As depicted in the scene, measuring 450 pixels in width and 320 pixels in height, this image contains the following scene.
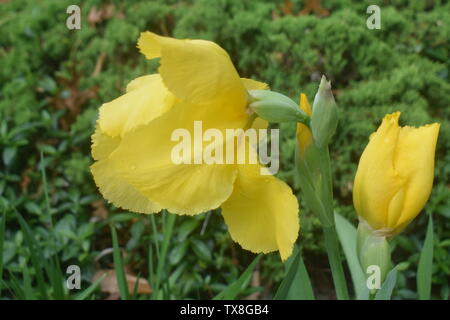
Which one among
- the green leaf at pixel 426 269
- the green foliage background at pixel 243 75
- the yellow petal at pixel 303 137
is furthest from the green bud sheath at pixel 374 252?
the green foliage background at pixel 243 75

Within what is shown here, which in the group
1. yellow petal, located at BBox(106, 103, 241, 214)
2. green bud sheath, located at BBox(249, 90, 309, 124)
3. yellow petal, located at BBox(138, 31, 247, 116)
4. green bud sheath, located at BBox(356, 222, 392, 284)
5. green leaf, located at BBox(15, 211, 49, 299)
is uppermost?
yellow petal, located at BBox(138, 31, 247, 116)

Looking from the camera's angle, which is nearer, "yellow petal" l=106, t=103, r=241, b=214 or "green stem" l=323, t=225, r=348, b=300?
"yellow petal" l=106, t=103, r=241, b=214

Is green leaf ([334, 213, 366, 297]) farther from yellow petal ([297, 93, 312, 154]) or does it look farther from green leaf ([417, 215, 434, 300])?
yellow petal ([297, 93, 312, 154])

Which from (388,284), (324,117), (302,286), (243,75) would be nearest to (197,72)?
(324,117)

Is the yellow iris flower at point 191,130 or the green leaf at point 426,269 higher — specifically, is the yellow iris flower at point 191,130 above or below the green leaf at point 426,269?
above

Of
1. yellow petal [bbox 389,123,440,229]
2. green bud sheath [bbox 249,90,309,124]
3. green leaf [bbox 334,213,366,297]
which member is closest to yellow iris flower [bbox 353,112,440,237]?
yellow petal [bbox 389,123,440,229]

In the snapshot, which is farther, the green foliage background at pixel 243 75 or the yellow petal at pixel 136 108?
the green foliage background at pixel 243 75

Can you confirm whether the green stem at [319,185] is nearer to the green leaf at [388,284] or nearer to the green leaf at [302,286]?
the green leaf at [388,284]

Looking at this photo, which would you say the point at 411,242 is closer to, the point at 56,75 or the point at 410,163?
the point at 410,163
